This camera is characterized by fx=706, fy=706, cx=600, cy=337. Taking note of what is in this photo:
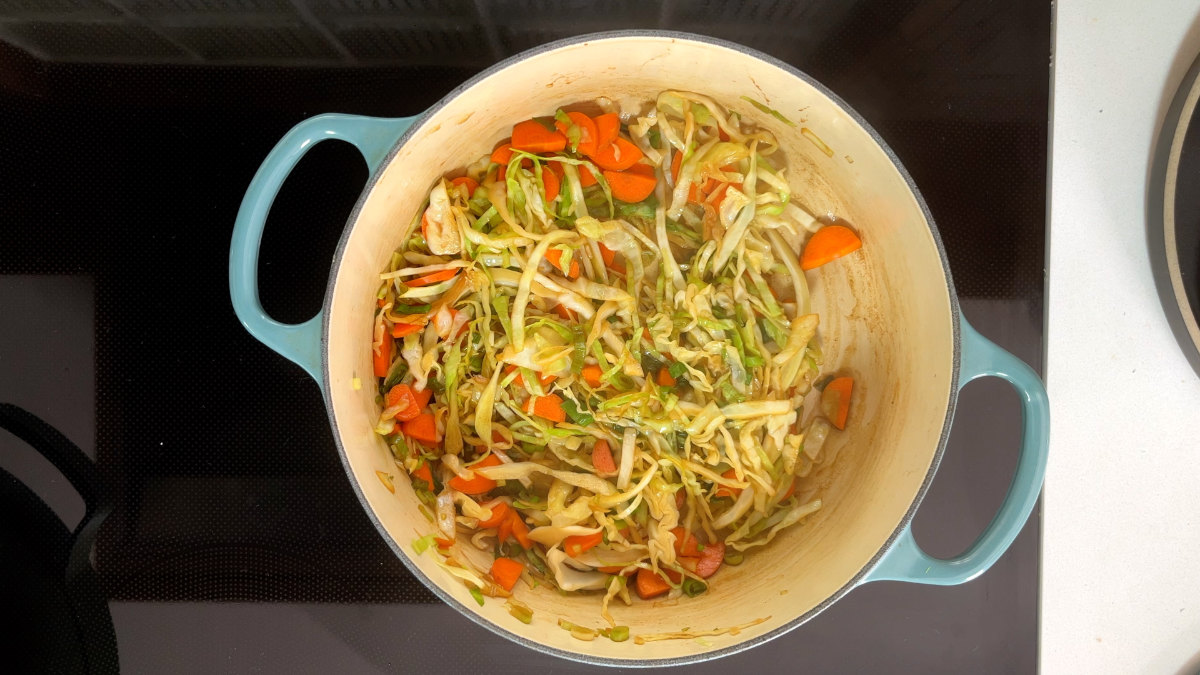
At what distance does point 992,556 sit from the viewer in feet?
2.92

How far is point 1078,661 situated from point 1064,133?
2.84 feet

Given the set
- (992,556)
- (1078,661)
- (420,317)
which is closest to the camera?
(992,556)

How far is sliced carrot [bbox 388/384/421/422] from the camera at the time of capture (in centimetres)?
104

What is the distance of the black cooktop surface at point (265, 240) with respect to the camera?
1096mm

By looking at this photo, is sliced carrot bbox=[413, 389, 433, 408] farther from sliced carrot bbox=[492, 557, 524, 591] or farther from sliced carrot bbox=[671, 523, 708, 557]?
sliced carrot bbox=[671, 523, 708, 557]

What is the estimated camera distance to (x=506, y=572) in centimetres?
103

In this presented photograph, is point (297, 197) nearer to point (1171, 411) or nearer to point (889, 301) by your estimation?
point (889, 301)

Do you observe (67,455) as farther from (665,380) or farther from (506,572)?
(665,380)

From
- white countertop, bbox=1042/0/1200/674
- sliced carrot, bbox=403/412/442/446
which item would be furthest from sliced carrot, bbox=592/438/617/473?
white countertop, bbox=1042/0/1200/674

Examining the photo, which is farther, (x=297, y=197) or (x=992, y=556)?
(x=297, y=197)

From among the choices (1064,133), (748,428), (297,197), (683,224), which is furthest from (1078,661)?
(297,197)

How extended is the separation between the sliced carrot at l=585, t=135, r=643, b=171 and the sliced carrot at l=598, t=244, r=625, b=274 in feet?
0.41

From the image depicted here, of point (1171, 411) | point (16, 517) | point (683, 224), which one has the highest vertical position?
point (683, 224)

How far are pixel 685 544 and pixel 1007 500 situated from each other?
1.50 ft
